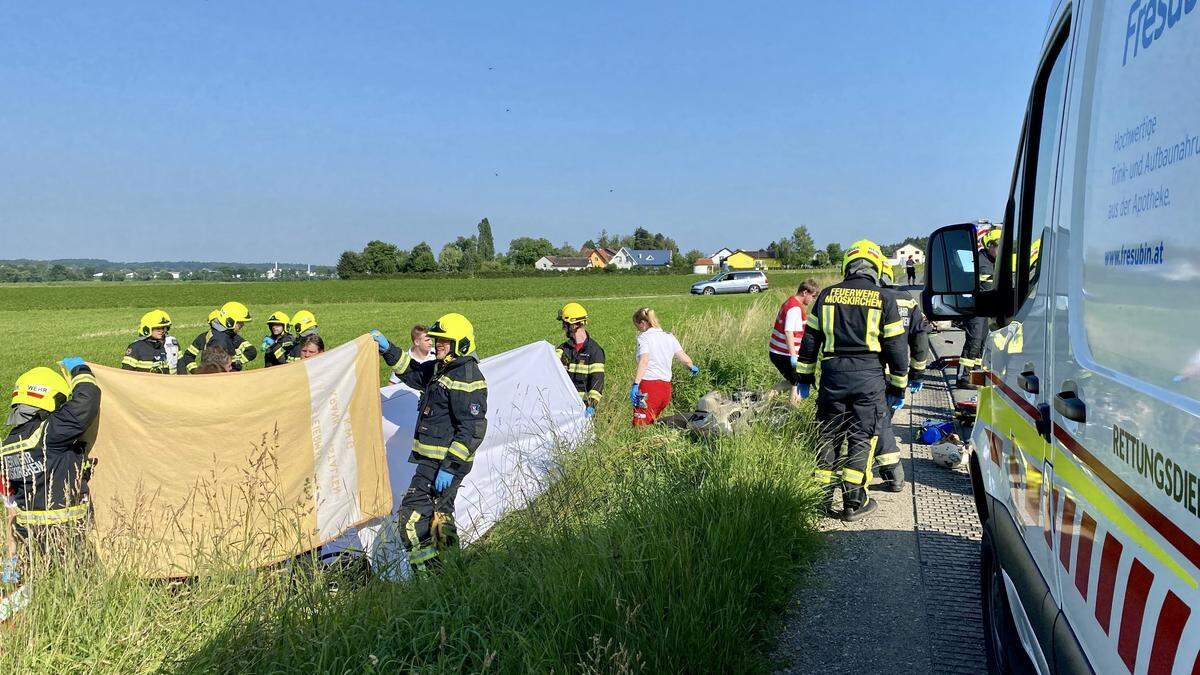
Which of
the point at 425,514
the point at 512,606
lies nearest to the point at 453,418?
the point at 425,514

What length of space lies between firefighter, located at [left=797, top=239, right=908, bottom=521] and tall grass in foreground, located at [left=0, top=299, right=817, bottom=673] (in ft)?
2.70

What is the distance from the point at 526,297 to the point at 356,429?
2041 inches

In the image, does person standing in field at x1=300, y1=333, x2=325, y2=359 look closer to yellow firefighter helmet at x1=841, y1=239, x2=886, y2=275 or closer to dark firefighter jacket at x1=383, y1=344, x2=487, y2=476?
dark firefighter jacket at x1=383, y1=344, x2=487, y2=476

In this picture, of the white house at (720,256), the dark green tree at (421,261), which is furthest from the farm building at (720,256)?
the dark green tree at (421,261)

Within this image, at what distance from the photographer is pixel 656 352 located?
8.69 meters

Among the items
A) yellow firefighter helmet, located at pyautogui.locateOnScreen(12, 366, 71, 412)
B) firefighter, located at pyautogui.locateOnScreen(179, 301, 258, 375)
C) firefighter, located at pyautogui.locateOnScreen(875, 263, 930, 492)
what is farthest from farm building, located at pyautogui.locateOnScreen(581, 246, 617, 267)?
yellow firefighter helmet, located at pyautogui.locateOnScreen(12, 366, 71, 412)

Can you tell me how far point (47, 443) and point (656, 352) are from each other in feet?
18.1

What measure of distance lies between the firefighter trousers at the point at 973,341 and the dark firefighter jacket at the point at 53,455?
8.57 metres

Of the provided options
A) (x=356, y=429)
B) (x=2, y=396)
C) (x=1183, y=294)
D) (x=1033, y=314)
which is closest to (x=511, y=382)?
(x=356, y=429)

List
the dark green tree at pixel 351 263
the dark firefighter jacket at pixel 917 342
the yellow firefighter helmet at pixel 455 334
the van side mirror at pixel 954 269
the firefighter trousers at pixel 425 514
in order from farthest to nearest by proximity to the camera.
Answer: the dark green tree at pixel 351 263 < the dark firefighter jacket at pixel 917 342 < the yellow firefighter helmet at pixel 455 334 < the firefighter trousers at pixel 425 514 < the van side mirror at pixel 954 269

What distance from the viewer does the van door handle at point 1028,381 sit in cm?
227

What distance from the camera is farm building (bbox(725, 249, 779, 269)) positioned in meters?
128

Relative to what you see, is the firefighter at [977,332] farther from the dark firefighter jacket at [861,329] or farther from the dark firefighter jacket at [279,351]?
the dark firefighter jacket at [279,351]

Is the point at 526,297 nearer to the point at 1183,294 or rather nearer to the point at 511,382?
the point at 511,382
